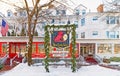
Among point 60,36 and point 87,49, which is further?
point 87,49

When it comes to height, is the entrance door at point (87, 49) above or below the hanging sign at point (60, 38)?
below

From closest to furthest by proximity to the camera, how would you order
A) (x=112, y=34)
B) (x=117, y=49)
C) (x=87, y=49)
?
(x=117, y=49) → (x=87, y=49) → (x=112, y=34)

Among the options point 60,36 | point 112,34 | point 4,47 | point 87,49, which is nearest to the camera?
point 60,36

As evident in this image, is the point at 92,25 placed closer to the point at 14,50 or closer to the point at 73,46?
the point at 14,50

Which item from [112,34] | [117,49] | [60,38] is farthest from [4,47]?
[60,38]

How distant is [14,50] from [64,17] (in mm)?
17193

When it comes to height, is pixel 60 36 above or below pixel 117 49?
above

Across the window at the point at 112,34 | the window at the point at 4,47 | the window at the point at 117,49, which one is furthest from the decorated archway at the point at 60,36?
the window at the point at 112,34

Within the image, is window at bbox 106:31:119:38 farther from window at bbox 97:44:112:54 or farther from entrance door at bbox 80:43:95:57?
window at bbox 97:44:112:54

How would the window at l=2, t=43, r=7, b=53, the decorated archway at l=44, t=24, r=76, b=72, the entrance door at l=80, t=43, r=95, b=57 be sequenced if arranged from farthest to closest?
the entrance door at l=80, t=43, r=95, b=57
the window at l=2, t=43, r=7, b=53
the decorated archway at l=44, t=24, r=76, b=72

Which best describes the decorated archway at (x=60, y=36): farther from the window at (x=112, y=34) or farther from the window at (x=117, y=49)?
the window at (x=112, y=34)

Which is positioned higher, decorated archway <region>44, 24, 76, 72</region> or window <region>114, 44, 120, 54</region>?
decorated archway <region>44, 24, 76, 72</region>

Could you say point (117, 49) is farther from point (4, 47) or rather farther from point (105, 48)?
point (4, 47)

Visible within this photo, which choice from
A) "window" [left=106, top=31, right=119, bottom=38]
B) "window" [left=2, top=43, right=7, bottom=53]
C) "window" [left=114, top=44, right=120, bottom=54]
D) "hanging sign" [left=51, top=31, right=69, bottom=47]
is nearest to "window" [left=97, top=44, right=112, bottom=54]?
"window" [left=114, top=44, right=120, bottom=54]
